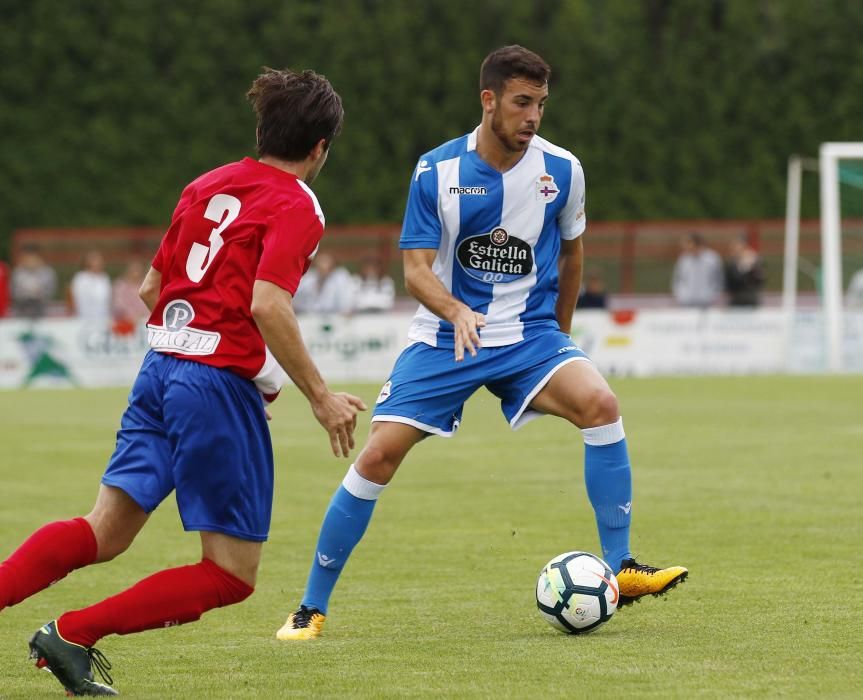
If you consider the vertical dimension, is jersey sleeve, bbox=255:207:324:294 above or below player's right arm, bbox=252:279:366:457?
above

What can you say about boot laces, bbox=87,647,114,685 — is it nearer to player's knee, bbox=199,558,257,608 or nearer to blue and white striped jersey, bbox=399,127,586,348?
player's knee, bbox=199,558,257,608

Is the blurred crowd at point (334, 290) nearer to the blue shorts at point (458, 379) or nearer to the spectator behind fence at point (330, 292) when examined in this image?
the spectator behind fence at point (330, 292)

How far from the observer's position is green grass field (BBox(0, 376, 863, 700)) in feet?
17.6

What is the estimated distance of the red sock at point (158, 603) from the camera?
497 cm

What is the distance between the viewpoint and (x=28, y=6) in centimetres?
3656

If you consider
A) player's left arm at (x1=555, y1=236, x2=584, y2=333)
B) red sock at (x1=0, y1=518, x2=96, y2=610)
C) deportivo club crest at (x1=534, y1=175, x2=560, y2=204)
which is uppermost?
deportivo club crest at (x1=534, y1=175, x2=560, y2=204)

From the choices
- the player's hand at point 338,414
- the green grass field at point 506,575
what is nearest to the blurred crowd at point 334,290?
the green grass field at point 506,575


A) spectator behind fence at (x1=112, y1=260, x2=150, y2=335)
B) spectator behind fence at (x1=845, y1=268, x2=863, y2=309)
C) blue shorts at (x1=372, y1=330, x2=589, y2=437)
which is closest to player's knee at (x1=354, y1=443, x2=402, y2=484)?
blue shorts at (x1=372, y1=330, x2=589, y2=437)

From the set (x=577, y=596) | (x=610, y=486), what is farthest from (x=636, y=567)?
(x=577, y=596)

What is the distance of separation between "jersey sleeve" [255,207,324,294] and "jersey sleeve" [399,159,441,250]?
148 cm

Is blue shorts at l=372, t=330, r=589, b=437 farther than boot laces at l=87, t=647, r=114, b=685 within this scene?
Yes

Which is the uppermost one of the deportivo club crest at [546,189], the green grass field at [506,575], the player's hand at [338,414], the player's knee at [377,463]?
the deportivo club crest at [546,189]

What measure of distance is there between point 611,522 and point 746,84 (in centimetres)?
3613

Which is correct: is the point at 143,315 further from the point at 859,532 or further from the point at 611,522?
the point at 611,522
